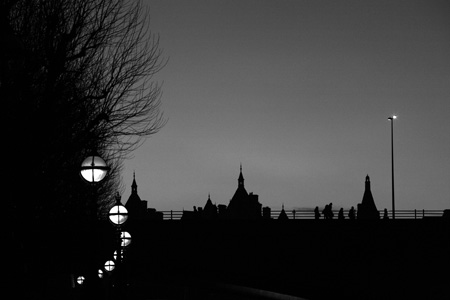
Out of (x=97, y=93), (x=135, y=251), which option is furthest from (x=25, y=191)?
(x=135, y=251)

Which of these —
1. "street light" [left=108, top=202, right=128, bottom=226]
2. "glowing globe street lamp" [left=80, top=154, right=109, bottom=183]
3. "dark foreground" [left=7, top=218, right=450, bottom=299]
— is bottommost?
"dark foreground" [left=7, top=218, right=450, bottom=299]

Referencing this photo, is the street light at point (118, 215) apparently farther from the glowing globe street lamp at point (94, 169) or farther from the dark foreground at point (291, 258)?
the dark foreground at point (291, 258)

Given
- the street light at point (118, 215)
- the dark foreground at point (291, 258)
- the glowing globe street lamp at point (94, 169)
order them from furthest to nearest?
1. the dark foreground at point (291, 258)
2. the street light at point (118, 215)
3. the glowing globe street lamp at point (94, 169)

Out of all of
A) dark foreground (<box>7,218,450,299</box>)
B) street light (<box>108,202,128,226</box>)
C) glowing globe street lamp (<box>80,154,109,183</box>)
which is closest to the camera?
glowing globe street lamp (<box>80,154,109,183</box>)

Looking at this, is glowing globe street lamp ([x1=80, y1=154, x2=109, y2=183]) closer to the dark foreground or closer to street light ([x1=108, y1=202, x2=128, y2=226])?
street light ([x1=108, y1=202, x2=128, y2=226])

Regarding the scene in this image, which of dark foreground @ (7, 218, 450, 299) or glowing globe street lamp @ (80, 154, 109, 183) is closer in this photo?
glowing globe street lamp @ (80, 154, 109, 183)

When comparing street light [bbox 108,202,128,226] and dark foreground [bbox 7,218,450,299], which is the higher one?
street light [bbox 108,202,128,226]

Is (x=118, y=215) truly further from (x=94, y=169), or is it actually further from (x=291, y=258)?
(x=291, y=258)

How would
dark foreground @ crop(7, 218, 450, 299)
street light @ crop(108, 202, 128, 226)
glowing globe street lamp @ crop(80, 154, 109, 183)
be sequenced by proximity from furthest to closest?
dark foreground @ crop(7, 218, 450, 299), street light @ crop(108, 202, 128, 226), glowing globe street lamp @ crop(80, 154, 109, 183)

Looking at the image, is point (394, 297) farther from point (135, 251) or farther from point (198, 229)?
point (135, 251)

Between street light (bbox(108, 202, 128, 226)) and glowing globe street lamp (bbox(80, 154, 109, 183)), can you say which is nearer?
glowing globe street lamp (bbox(80, 154, 109, 183))

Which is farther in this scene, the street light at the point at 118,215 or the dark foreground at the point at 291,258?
the dark foreground at the point at 291,258

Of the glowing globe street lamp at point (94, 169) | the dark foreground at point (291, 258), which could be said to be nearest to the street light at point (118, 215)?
the glowing globe street lamp at point (94, 169)

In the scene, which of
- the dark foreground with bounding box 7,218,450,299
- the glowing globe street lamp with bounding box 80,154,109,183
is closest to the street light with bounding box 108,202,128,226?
the glowing globe street lamp with bounding box 80,154,109,183
